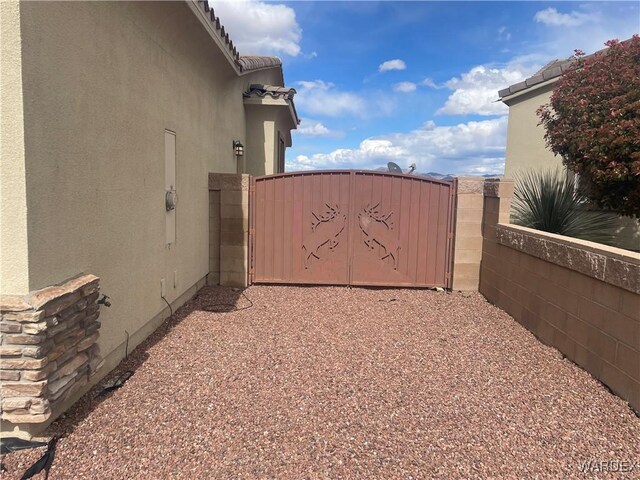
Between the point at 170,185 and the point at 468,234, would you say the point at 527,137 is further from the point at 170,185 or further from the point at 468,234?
the point at 170,185

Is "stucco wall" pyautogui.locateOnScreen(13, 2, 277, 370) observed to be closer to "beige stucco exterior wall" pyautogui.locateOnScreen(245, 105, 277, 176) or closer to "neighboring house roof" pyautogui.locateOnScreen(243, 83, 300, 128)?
"neighboring house roof" pyautogui.locateOnScreen(243, 83, 300, 128)

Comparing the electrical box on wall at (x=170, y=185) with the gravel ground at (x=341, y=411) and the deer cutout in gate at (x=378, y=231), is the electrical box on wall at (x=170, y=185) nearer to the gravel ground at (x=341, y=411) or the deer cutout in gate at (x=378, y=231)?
the gravel ground at (x=341, y=411)

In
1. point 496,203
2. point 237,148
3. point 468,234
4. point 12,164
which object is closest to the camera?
point 12,164

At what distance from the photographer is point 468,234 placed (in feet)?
23.0

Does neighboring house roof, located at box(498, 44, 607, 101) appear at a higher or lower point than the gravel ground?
higher

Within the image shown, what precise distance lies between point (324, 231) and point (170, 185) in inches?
110

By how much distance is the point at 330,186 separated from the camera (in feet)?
23.2

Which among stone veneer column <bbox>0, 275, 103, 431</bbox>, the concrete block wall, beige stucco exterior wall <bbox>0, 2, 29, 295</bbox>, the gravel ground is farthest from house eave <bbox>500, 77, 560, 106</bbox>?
stone veneer column <bbox>0, 275, 103, 431</bbox>

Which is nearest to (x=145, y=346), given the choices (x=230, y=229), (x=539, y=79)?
(x=230, y=229)

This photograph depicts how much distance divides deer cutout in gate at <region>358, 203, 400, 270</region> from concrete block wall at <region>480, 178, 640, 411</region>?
5.30ft

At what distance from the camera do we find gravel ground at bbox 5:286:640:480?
258 centimetres

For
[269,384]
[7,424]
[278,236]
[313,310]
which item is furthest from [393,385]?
[278,236]

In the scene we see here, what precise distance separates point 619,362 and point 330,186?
4.69 m

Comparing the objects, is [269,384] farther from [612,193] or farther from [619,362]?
[612,193]
